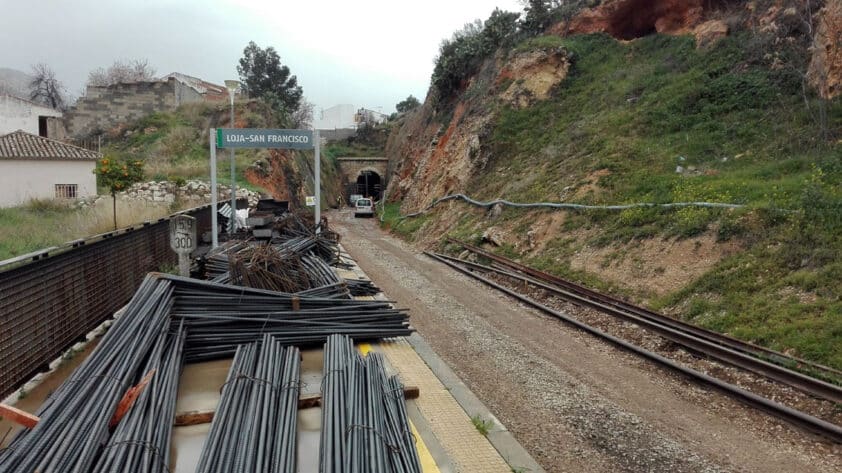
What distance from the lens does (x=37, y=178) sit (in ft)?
80.3

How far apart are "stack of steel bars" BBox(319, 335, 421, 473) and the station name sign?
8.99m

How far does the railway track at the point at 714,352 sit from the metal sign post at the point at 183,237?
734 cm

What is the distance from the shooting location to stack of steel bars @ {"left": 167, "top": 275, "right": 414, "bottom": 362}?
22.2ft

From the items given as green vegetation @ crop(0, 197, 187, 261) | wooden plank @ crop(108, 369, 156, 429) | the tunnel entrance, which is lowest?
wooden plank @ crop(108, 369, 156, 429)

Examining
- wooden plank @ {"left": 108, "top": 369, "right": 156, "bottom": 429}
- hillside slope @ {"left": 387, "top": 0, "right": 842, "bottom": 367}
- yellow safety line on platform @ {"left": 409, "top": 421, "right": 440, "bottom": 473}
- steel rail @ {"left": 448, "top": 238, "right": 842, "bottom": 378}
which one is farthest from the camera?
hillside slope @ {"left": 387, "top": 0, "right": 842, "bottom": 367}

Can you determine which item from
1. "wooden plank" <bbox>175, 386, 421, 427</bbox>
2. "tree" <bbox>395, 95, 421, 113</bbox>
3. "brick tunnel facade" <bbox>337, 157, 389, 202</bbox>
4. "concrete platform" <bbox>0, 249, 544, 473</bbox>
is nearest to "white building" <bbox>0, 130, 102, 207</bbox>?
"concrete platform" <bbox>0, 249, 544, 473</bbox>

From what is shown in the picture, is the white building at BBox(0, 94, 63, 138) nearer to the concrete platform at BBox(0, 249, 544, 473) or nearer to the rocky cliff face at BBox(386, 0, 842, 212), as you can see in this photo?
the rocky cliff face at BBox(386, 0, 842, 212)

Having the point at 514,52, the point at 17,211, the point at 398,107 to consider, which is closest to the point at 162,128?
the point at 17,211

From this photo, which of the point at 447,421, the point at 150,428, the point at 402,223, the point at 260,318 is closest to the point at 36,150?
the point at 402,223

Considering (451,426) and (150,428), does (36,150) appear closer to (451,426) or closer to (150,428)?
(150,428)

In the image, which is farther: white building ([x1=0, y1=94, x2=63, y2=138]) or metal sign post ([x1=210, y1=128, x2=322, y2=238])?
white building ([x1=0, y1=94, x2=63, y2=138])

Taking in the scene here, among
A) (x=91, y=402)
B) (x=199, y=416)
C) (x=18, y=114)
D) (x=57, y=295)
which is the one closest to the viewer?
(x=91, y=402)

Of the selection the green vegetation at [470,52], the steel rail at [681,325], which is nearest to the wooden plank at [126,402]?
the steel rail at [681,325]

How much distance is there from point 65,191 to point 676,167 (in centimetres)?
2655
